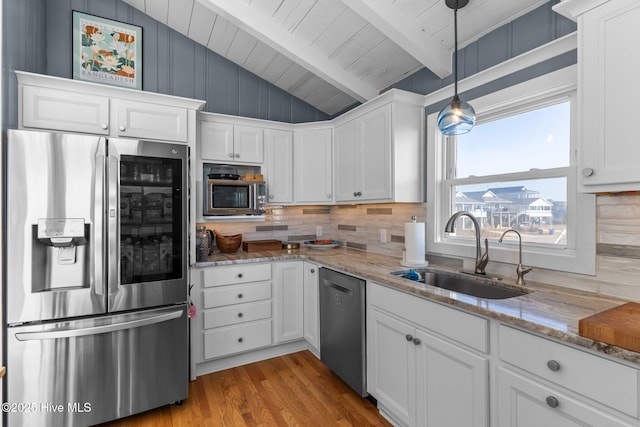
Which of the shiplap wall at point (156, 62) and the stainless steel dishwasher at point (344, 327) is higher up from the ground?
the shiplap wall at point (156, 62)

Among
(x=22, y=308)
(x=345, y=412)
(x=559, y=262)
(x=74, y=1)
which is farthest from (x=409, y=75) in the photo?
(x=22, y=308)

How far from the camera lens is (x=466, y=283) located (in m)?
1.97

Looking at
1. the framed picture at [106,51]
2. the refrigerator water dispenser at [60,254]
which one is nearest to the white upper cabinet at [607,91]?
the refrigerator water dispenser at [60,254]

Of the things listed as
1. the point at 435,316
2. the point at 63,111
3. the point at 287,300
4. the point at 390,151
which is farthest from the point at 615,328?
the point at 63,111

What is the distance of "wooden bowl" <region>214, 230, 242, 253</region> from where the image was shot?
9.86 feet

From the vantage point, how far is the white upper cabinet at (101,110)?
2062 millimetres

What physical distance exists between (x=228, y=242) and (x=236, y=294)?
569mm

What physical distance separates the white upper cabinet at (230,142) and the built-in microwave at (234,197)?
24cm

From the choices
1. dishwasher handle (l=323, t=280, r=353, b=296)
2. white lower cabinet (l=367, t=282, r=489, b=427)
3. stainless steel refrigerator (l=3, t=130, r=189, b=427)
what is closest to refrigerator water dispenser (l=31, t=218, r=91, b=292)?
stainless steel refrigerator (l=3, t=130, r=189, b=427)

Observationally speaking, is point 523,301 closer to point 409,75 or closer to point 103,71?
point 409,75

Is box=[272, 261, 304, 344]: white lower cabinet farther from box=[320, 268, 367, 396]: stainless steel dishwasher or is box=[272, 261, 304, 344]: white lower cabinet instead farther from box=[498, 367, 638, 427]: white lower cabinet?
box=[498, 367, 638, 427]: white lower cabinet

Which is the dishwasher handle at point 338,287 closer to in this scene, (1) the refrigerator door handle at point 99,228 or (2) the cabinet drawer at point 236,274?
(2) the cabinet drawer at point 236,274

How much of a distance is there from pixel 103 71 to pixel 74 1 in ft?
1.94

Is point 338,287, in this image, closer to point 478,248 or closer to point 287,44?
point 478,248
